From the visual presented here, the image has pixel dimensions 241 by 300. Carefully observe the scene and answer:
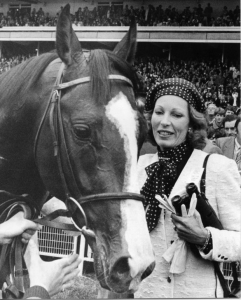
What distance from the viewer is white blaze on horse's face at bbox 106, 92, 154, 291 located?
129 cm

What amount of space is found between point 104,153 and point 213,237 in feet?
1.80

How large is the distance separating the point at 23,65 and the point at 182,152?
2.41 ft

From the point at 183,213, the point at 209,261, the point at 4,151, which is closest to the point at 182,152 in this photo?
the point at 183,213

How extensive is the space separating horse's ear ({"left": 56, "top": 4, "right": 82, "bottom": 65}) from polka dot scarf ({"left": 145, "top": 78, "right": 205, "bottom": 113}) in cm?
38

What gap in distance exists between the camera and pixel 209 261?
60.8 inches

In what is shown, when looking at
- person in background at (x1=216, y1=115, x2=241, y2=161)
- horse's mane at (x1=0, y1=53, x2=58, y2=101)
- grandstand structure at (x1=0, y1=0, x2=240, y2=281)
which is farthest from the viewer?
person in background at (x1=216, y1=115, x2=241, y2=161)

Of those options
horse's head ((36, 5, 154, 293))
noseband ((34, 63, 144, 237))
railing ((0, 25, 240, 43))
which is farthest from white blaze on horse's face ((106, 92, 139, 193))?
railing ((0, 25, 240, 43))

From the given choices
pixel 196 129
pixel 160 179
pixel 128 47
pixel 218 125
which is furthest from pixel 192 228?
pixel 128 47

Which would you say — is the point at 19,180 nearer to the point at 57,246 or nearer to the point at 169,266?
the point at 57,246

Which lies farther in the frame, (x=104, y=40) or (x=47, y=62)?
(x=104, y=40)

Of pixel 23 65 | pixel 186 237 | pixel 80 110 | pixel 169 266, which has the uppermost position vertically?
pixel 23 65

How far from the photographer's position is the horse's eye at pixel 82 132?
1.34 meters

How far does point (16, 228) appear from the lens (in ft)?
5.41

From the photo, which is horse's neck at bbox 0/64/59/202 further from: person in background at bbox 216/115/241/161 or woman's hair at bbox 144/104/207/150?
person in background at bbox 216/115/241/161
